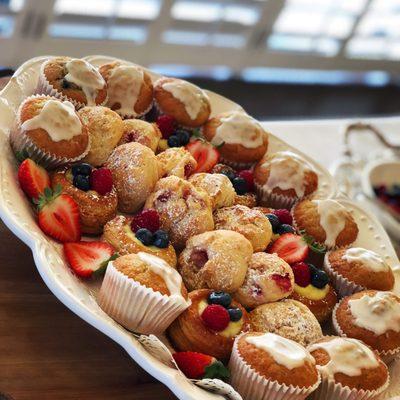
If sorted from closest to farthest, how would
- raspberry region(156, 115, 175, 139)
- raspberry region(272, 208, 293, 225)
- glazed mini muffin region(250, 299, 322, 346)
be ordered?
glazed mini muffin region(250, 299, 322, 346) < raspberry region(272, 208, 293, 225) < raspberry region(156, 115, 175, 139)

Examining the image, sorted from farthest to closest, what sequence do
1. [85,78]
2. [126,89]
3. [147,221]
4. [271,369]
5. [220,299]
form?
[126,89] < [85,78] < [147,221] < [220,299] < [271,369]

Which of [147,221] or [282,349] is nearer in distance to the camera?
[282,349]

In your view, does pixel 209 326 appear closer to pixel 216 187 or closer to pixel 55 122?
pixel 216 187

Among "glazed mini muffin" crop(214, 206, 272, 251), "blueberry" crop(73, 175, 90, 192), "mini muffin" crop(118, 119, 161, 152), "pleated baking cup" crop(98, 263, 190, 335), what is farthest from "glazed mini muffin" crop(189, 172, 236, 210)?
"pleated baking cup" crop(98, 263, 190, 335)

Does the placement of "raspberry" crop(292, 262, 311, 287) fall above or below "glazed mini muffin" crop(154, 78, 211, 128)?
below

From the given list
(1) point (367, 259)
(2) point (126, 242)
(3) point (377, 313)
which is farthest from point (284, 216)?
(2) point (126, 242)

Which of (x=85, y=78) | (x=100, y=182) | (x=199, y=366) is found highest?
(x=85, y=78)

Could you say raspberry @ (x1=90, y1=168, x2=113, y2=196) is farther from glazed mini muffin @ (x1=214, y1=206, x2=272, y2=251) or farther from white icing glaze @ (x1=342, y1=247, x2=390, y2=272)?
white icing glaze @ (x1=342, y1=247, x2=390, y2=272)
